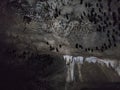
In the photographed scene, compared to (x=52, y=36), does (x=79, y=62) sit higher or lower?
lower

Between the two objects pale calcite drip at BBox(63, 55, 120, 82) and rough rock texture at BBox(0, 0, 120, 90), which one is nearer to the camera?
rough rock texture at BBox(0, 0, 120, 90)

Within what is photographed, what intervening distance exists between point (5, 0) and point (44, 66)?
1.75 ft

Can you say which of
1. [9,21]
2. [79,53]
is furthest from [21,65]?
[79,53]

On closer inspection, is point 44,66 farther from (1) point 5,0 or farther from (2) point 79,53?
(1) point 5,0

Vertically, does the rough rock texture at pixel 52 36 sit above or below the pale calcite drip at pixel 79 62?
above

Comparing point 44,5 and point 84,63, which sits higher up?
point 44,5

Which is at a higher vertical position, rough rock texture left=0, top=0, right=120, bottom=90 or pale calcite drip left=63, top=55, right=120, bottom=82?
rough rock texture left=0, top=0, right=120, bottom=90

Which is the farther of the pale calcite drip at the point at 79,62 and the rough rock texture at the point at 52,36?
the pale calcite drip at the point at 79,62

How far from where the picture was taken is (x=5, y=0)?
148 centimetres

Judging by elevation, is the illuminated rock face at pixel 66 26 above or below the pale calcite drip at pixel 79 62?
above

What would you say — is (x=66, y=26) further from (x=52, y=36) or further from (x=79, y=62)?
(x=79, y=62)

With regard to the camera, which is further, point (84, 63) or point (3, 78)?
point (84, 63)

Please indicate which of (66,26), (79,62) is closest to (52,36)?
(66,26)

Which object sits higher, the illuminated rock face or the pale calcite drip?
the illuminated rock face
